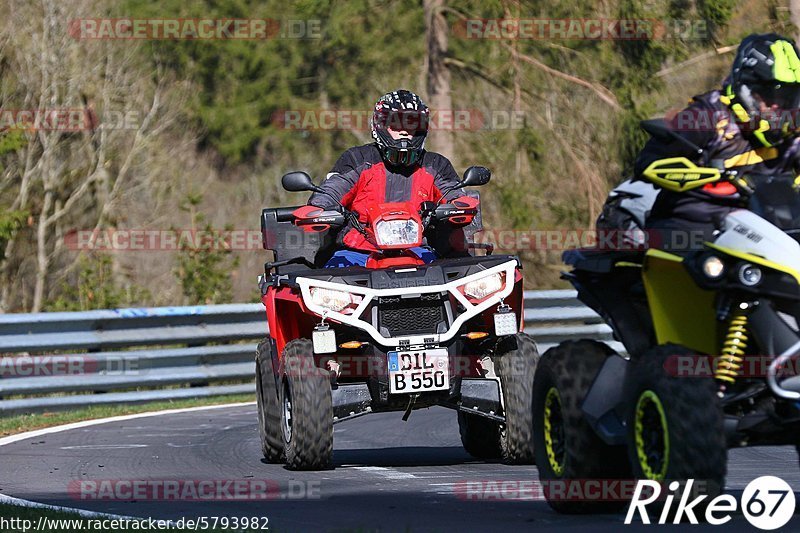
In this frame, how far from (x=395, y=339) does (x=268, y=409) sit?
1300mm

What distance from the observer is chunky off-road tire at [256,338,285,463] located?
11.3 meters

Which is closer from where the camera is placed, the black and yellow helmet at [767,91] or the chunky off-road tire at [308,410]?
the black and yellow helmet at [767,91]

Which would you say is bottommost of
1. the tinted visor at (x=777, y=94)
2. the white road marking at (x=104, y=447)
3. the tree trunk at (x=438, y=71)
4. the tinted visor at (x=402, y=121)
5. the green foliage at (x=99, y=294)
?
the white road marking at (x=104, y=447)

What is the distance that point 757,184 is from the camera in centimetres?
715

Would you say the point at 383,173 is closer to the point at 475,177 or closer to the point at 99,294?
the point at 475,177

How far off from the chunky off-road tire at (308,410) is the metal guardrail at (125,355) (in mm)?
6821

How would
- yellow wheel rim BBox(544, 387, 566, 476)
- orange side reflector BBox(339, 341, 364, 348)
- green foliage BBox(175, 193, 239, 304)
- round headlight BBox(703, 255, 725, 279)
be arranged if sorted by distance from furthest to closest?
1. green foliage BBox(175, 193, 239, 304)
2. orange side reflector BBox(339, 341, 364, 348)
3. yellow wheel rim BBox(544, 387, 566, 476)
4. round headlight BBox(703, 255, 725, 279)

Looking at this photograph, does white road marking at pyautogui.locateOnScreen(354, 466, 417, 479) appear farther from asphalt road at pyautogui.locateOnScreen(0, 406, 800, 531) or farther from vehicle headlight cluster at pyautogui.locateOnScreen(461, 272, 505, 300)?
vehicle headlight cluster at pyautogui.locateOnScreen(461, 272, 505, 300)

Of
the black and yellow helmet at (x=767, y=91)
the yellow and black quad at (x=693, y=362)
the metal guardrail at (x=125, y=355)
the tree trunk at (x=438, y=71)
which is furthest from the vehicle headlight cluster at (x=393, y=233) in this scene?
the tree trunk at (x=438, y=71)

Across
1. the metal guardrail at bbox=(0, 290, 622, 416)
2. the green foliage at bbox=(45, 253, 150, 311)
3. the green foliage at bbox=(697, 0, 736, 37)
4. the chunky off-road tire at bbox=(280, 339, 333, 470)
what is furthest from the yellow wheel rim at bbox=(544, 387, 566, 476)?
the green foliage at bbox=(697, 0, 736, 37)

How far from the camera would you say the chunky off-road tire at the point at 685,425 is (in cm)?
655

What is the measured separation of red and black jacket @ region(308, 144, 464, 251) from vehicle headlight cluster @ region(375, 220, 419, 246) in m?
0.36

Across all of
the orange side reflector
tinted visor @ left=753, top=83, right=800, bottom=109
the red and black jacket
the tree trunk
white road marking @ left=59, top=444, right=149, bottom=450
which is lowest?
white road marking @ left=59, top=444, right=149, bottom=450

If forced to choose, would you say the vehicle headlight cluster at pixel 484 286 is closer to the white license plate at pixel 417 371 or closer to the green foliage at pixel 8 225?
the white license plate at pixel 417 371
